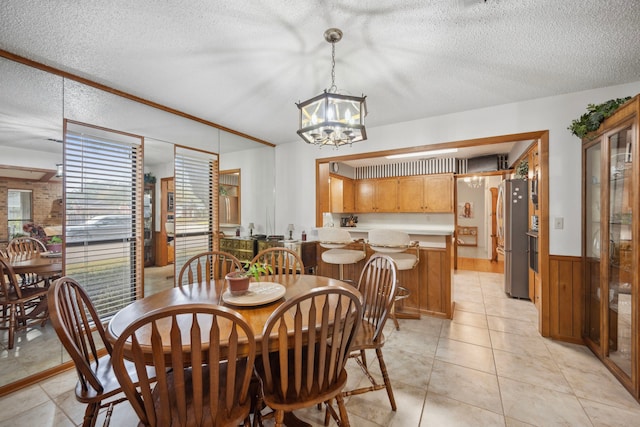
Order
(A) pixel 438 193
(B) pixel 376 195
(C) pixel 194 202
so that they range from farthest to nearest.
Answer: (B) pixel 376 195 → (A) pixel 438 193 → (C) pixel 194 202

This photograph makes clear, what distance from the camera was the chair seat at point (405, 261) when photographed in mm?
3006

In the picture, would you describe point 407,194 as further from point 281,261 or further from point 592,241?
point 281,261

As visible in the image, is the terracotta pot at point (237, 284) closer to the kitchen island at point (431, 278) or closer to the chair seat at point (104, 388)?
the chair seat at point (104, 388)

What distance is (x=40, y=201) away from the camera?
2.16m

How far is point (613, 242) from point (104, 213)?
14.6ft

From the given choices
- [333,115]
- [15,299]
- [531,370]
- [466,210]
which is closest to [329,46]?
[333,115]

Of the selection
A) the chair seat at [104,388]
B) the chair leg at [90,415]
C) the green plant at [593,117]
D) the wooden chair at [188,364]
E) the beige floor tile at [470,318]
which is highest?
the green plant at [593,117]

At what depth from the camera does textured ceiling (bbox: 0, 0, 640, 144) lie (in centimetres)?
161

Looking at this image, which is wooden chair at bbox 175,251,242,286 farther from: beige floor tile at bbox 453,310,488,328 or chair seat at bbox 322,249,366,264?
beige floor tile at bbox 453,310,488,328

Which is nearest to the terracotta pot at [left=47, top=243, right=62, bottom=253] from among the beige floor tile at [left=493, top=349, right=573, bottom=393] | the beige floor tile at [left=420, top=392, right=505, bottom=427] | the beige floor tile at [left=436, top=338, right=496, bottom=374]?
the beige floor tile at [left=420, top=392, right=505, bottom=427]

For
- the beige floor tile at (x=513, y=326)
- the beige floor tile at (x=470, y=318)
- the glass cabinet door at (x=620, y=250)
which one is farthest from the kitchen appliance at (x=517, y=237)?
the glass cabinet door at (x=620, y=250)

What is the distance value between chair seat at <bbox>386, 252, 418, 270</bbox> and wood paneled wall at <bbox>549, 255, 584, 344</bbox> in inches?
53.4

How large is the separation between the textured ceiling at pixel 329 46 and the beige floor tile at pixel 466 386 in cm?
251

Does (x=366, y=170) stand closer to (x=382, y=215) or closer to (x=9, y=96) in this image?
(x=382, y=215)
